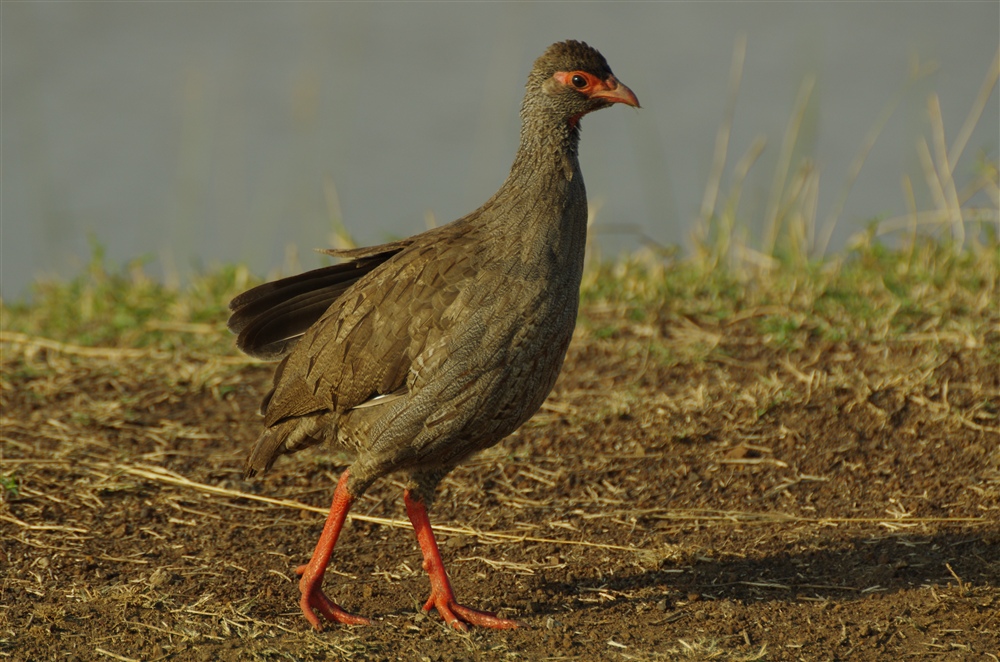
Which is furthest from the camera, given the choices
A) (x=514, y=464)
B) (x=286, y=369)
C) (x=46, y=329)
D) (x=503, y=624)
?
(x=46, y=329)

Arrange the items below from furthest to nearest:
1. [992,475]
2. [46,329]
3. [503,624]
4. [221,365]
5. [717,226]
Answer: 1. [717,226]
2. [46,329]
3. [221,365]
4. [992,475]
5. [503,624]

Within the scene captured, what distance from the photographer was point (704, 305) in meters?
7.14

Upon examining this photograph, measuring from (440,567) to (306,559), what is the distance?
0.76 meters

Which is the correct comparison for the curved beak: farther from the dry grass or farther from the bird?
the dry grass

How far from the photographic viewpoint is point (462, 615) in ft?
14.9

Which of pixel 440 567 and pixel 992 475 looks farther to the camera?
pixel 992 475

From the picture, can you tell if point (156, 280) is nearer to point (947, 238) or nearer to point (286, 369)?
point (286, 369)

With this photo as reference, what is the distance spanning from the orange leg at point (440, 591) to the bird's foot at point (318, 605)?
0.28 metres

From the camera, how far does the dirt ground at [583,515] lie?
427 cm

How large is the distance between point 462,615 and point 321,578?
0.55 metres

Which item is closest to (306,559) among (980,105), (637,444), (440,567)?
(440,567)

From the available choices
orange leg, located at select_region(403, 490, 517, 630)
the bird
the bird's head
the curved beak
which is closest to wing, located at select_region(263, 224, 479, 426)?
the bird

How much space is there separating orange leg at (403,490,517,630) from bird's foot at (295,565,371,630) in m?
0.28

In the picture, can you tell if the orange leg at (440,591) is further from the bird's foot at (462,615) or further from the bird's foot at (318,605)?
the bird's foot at (318,605)
